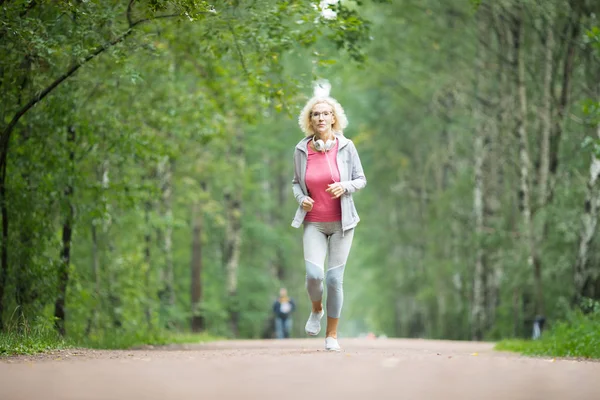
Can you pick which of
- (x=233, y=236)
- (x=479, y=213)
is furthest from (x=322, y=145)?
(x=233, y=236)

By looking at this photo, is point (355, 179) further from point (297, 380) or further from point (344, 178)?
point (297, 380)

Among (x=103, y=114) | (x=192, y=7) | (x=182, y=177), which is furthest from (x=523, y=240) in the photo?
(x=192, y=7)

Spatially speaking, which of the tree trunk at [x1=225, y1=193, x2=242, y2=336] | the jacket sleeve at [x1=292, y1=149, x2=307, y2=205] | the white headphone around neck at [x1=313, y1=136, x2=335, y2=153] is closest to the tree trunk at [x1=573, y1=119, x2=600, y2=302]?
the white headphone around neck at [x1=313, y1=136, x2=335, y2=153]

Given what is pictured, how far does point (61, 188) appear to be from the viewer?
1359 cm

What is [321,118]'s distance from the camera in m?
9.34

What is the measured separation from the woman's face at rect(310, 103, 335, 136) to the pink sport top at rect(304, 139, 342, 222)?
258 millimetres

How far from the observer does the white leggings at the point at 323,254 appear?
30.2ft

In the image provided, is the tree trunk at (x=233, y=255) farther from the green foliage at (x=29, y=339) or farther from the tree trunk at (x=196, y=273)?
the green foliage at (x=29, y=339)

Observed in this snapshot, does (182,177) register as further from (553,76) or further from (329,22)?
(329,22)

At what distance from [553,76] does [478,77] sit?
4.71m

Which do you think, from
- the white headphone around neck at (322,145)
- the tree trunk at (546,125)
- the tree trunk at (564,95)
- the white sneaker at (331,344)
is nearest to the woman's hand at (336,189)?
the white headphone around neck at (322,145)

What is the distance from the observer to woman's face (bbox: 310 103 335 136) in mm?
9344

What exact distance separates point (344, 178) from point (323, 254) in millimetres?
805

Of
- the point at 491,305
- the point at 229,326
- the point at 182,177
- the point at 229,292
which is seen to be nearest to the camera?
the point at 182,177
